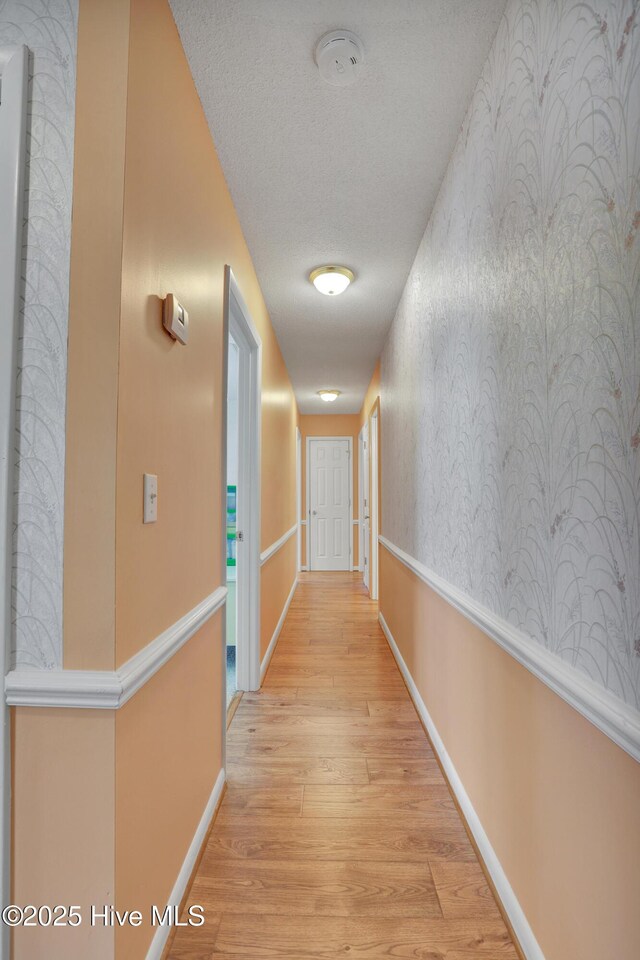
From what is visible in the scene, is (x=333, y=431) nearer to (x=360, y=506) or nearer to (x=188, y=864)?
(x=360, y=506)

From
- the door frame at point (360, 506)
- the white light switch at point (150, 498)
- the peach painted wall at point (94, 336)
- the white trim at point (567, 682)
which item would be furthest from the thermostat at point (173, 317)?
the door frame at point (360, 506)

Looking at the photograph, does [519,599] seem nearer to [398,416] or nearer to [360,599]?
[398,416]

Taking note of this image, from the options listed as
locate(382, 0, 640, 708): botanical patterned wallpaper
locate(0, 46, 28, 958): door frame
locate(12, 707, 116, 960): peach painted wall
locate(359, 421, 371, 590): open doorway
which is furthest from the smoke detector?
locate(359, 421, 371, 590): open doorway

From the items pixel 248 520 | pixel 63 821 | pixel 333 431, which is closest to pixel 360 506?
pixel 333 431

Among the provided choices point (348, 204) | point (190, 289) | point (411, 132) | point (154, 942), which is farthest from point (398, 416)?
point (154, 942)

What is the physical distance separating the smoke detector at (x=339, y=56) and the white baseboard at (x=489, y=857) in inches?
89.9

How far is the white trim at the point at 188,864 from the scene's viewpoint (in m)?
1.21

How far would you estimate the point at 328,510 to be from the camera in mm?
7770

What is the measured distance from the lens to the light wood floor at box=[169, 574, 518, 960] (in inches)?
51.0

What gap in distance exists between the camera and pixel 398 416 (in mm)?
3502

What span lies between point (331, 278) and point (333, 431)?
4.97 meters

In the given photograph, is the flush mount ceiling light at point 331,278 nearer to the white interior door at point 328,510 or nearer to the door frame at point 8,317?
the door frame at point 8,317

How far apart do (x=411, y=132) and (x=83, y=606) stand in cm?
185

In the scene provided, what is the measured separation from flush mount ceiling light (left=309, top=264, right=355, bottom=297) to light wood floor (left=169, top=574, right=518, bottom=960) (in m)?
2.29
